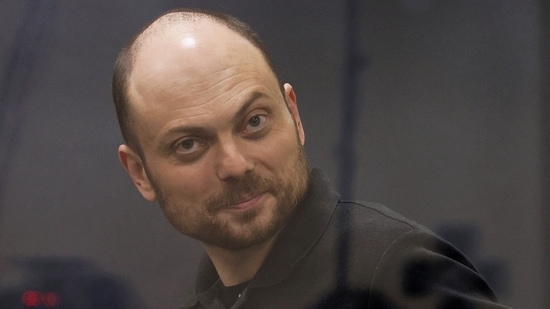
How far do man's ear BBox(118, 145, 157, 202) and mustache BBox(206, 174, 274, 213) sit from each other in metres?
0.13

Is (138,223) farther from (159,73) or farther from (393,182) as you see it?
(393,182)

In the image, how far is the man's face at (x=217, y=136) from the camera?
1.12 metres

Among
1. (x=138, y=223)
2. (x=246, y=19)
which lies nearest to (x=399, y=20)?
(x=246, y=19)

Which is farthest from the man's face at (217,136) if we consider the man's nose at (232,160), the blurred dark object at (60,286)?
the blurred dark object at (60,286)

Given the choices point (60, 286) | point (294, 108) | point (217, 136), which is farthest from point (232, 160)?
point (60, 286)

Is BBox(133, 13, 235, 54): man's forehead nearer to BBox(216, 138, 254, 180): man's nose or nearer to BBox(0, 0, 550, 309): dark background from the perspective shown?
BBox(0, 0, 550, 309): dark background

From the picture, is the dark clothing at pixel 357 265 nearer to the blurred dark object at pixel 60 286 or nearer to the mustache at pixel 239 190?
the mustache at pixel 239 190

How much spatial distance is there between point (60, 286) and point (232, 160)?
42cm

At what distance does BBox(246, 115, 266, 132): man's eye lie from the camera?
3.71ft

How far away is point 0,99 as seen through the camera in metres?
1.29

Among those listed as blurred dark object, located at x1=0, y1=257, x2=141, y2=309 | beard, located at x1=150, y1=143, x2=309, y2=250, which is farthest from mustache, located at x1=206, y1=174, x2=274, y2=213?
blurred dark object, located at x1=0, y1=257, x2=141, y2=309

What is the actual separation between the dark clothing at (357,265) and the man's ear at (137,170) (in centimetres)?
24

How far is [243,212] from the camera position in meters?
1.15

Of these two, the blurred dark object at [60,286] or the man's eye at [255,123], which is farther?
the blurred dark object at [60,286]
